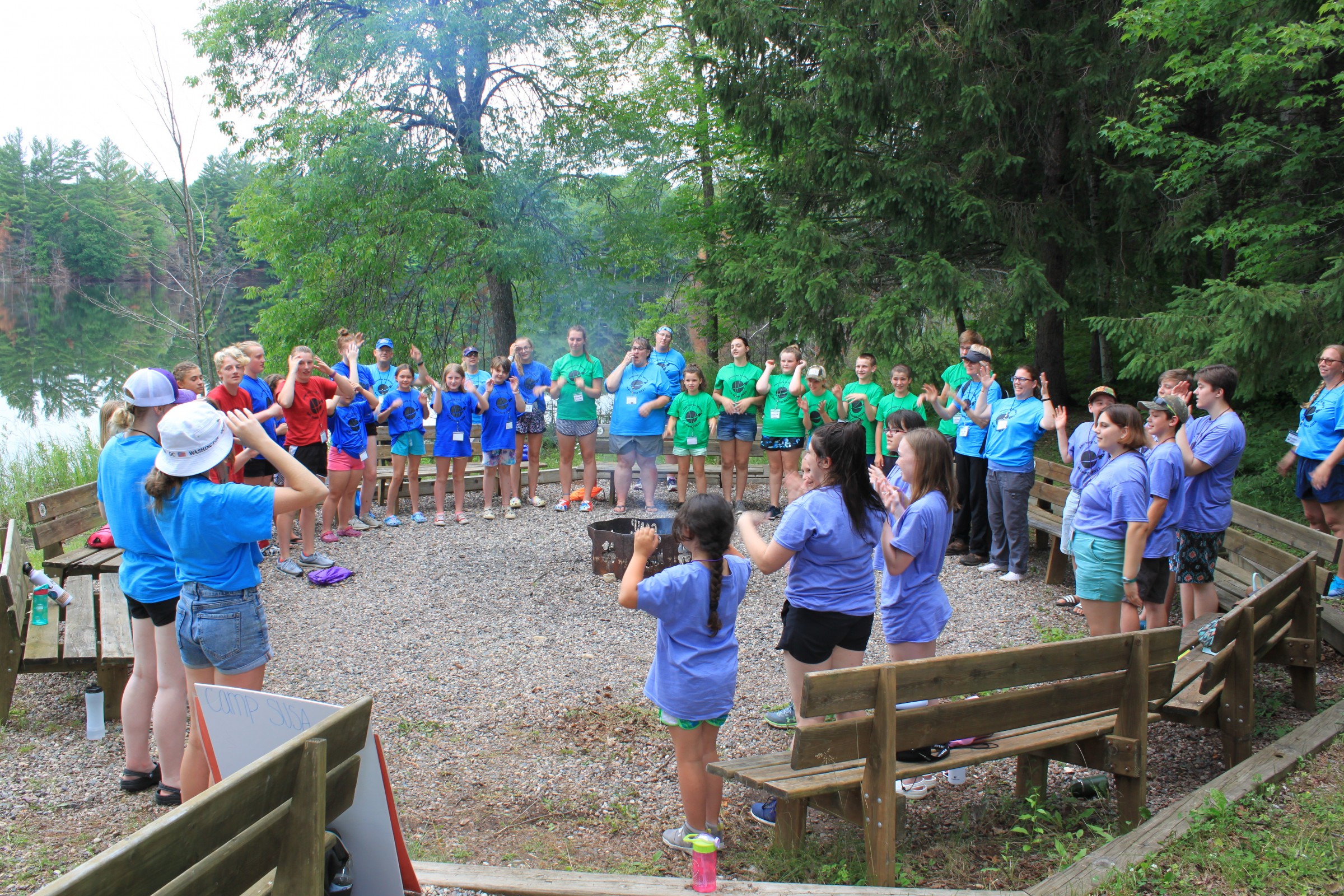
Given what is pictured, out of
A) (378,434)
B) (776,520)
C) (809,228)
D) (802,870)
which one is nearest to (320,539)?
(378,434)

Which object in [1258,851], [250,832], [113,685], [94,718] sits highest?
[250,832]

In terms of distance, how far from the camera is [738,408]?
934 cm

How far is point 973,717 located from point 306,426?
20.2ft

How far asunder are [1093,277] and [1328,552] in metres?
7.44

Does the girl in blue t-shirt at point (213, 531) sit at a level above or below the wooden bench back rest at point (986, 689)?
above

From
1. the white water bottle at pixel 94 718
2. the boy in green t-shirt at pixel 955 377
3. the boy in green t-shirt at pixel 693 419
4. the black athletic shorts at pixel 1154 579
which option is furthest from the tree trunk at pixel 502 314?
the black athletic shorts at pixel 1154 579

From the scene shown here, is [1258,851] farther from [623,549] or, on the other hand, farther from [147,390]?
[147,390]

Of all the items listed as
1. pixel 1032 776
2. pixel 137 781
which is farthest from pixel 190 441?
pixel 1032 776

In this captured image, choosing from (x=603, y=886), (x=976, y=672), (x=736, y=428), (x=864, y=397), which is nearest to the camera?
(x=603, y=886)

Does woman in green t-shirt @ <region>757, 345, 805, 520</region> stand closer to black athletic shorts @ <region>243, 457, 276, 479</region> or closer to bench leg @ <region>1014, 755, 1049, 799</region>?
black athletic shorts @ <region>243, 457, 276, 479</region>

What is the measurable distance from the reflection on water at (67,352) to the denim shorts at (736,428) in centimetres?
850

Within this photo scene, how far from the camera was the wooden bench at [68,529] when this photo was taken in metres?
5.45

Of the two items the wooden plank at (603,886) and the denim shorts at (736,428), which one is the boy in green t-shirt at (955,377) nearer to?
the denim shorts at (736,428)

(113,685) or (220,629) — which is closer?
(220,629)
